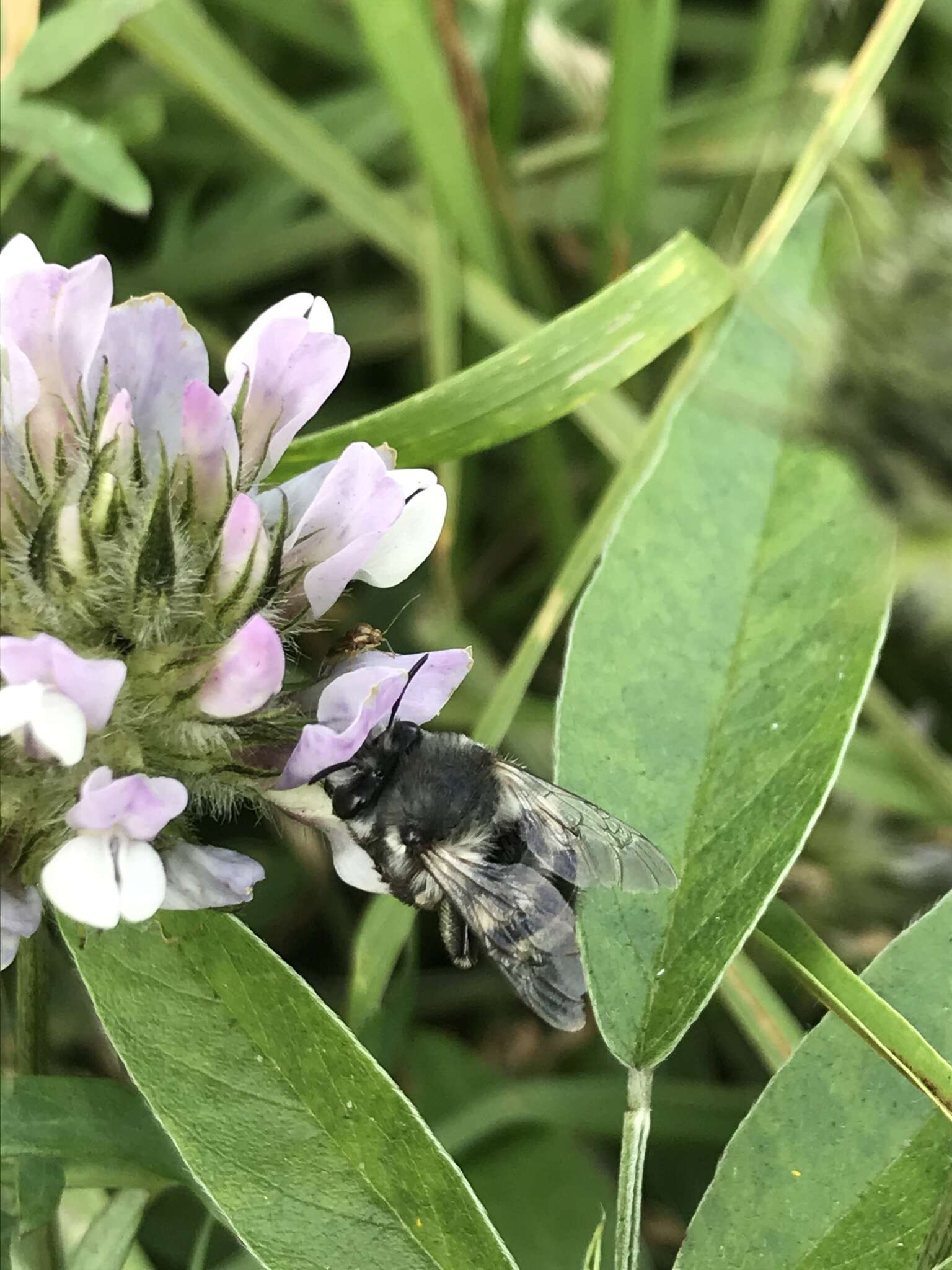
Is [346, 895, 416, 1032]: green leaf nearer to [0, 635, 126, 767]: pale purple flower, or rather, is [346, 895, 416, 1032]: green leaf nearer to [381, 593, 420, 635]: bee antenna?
[381, 593, 420, 635]: bee antenna

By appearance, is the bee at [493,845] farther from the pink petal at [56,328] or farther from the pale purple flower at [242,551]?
the pink petal at [56,328]

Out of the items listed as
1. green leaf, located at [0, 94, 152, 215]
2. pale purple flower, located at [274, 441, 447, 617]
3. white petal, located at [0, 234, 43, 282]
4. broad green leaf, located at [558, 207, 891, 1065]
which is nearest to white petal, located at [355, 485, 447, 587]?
pale purple flower, located at [274, 441, 447, 617]

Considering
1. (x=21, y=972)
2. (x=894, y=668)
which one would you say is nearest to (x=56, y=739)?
(x=21, y=972)

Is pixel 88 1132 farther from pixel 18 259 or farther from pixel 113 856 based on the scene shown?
pixel 18 259

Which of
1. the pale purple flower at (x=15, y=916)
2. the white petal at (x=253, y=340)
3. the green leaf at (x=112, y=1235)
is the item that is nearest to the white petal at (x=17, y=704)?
the pale purple flower at (x=15, y=916)

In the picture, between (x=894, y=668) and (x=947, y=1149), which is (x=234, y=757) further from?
(x=894, y=668)

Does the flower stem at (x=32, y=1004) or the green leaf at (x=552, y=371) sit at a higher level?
the green leaf at (x=552, y=371)

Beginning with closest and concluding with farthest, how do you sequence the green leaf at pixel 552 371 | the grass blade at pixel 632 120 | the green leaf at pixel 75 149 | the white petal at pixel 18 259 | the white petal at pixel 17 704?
the white petal at pixel 17 704
the white petal at pixel 18 259
the green leaf at pixel 552 371
the green leaf at pixel 75 149
the grass blade at pixel 632 120

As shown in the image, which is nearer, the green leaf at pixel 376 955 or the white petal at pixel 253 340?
the white petal at pixel 253 340
